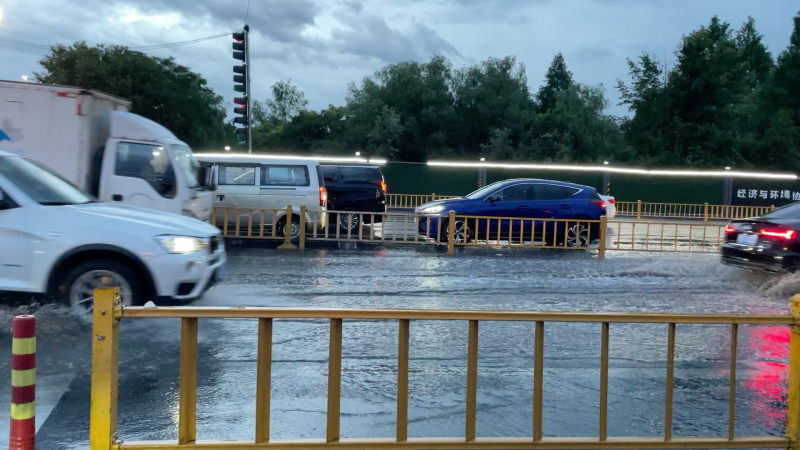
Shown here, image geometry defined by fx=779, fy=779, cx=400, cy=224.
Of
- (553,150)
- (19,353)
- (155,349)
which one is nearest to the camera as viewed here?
(19,353)

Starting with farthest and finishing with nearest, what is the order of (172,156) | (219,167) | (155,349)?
(219,167) → (172,156) → (155,349)

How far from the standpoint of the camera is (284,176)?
1688 cm

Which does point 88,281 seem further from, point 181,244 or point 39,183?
point 39,183

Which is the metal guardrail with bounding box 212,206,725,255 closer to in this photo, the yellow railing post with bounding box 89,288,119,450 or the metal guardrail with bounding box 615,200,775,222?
the yellow railing post with bounding box 89,288,119,450

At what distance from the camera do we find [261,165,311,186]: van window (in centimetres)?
1680

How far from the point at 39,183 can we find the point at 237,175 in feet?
29.6

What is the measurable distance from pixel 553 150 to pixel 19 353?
5452 cm

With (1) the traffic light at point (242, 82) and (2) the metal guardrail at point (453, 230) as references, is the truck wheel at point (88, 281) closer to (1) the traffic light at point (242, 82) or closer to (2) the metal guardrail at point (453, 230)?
(2) the metal guardrail at point (453, 230)

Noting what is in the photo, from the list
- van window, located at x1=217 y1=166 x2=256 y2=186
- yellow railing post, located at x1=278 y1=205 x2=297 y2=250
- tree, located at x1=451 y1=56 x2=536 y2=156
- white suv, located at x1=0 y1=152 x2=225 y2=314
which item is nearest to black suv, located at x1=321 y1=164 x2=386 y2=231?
van window, located at x1=217 y1=166 x2=256 y2=186

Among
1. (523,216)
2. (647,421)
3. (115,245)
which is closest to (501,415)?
(647,421)

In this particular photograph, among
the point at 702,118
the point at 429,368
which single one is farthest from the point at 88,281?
the point at 702,118

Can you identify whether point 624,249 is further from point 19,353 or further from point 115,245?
point 19,353

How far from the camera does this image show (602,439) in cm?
397

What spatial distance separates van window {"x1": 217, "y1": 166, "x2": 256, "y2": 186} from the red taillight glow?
10055mm
